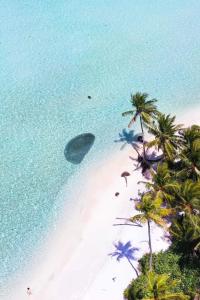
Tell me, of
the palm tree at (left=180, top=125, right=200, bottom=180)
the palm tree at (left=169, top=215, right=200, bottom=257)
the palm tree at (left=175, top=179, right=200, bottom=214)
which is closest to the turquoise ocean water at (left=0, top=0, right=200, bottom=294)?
the palm tree at (left=180, top=125, right=200, bottom=180)

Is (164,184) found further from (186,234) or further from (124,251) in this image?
(124,251)

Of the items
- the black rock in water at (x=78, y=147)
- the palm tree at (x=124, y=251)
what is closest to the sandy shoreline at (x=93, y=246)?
the palm tree at (x=124, y=251)

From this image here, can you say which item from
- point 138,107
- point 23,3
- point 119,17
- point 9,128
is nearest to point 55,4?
point 23,3

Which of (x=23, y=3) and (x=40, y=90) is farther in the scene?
(x=23, y=3)

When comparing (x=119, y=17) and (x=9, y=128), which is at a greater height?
(x=119, y=17)

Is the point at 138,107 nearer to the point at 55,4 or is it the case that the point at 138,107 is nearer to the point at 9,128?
the point at 9,128

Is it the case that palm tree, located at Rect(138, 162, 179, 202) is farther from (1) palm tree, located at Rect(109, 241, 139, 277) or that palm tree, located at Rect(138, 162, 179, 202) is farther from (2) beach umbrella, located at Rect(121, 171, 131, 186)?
(2) beach umbrella, located at Rect(121, 171, 131, 186)
